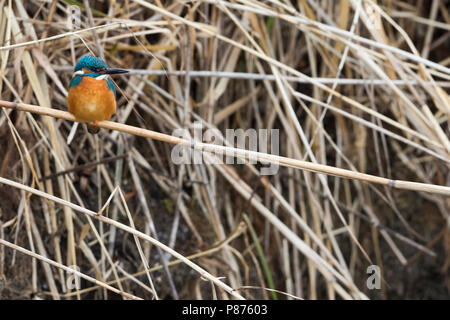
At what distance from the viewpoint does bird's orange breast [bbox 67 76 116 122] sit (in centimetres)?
111

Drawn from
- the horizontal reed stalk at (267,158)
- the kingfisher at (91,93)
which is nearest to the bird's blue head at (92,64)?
the kingfisher at (91,93)

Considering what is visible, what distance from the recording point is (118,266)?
163cm

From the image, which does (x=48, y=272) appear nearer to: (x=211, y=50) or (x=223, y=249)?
(x=223, y=249)

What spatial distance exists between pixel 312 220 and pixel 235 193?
1.06 ft

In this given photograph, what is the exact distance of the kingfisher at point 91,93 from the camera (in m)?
1.11

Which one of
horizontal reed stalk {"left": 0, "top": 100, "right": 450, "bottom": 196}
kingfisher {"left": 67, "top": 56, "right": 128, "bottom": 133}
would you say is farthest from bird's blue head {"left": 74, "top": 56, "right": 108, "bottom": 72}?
horizontal reed stalk {"left": 0, "top": 100, "right": 450, "bottom": 196}

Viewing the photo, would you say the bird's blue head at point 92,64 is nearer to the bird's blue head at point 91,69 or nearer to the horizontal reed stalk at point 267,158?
the bird's blue head at point 91,69

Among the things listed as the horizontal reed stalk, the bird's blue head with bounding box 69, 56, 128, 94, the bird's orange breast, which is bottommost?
the horizontal reed stalk

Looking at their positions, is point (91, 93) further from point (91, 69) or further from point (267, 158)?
point (267, 158)

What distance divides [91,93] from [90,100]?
Result: 0.01 m

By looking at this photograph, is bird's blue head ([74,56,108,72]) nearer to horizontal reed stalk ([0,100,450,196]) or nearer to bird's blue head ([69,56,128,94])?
bird's blue head ([69,56,128,94])

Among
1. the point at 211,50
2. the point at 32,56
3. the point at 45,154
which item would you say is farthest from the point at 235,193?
the point at 32,56

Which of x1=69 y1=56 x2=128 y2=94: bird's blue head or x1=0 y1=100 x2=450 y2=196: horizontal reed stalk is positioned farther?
x1=69 y1=56 x2=128 y2=94: bird's blue head

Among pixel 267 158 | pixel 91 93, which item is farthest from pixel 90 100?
pixel 267 158
